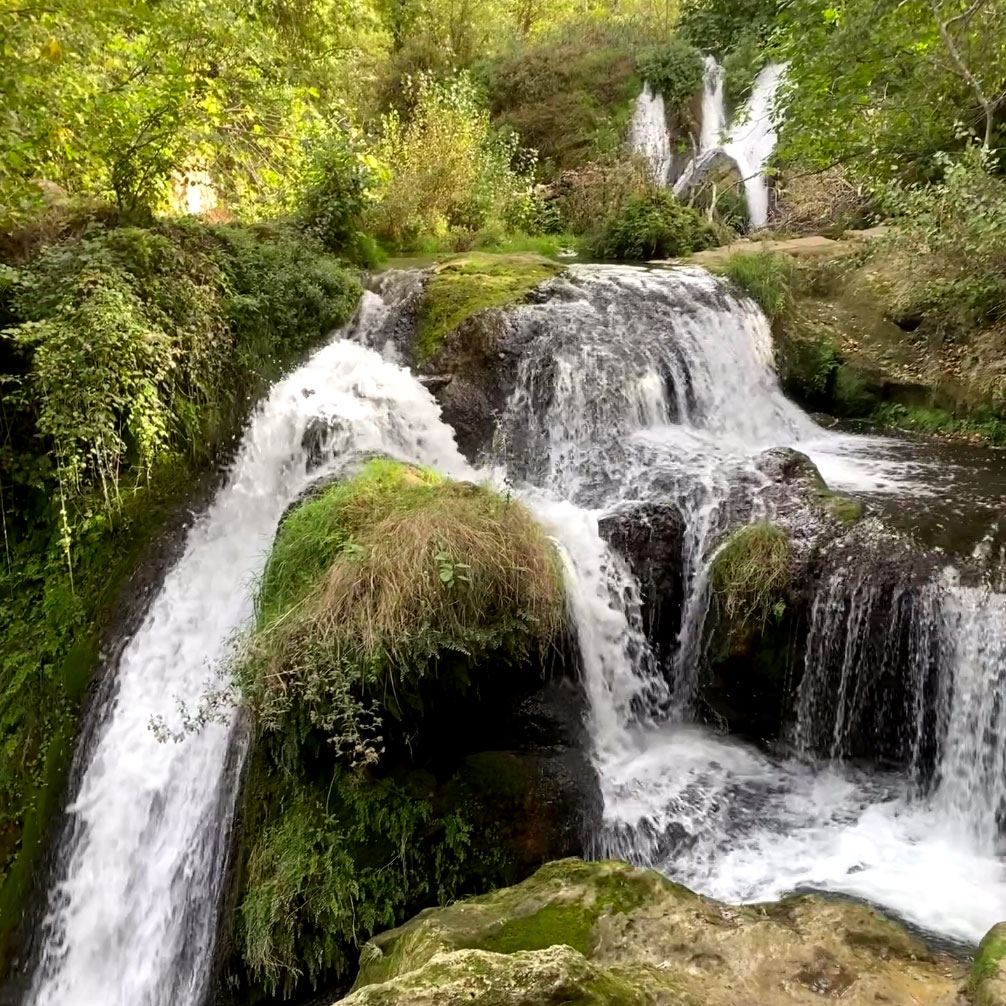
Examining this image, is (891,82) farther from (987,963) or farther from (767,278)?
(987,963)

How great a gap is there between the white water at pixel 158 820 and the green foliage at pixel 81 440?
14.1 inches

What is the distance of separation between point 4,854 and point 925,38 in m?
10.6

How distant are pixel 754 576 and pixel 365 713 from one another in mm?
2799

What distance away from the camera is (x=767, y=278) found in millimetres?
8625

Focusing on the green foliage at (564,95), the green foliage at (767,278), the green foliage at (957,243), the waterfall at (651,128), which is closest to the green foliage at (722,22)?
the green foliage at (564,95)

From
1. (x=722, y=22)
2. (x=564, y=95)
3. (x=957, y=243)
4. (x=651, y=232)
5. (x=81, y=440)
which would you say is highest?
(x=722, y=22)

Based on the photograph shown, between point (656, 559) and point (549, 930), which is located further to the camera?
point (656, 559)

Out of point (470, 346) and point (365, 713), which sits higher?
point (470, 346)

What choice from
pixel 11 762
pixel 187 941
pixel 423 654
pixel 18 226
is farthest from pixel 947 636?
pixel 18 226

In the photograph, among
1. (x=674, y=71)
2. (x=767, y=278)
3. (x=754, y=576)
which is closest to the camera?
(x=754, y=576)

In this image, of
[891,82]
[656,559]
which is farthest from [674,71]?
[656,559]

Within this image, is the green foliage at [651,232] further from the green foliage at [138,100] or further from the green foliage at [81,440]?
the green foliage at [81,440]

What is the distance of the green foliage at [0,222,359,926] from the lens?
491cm

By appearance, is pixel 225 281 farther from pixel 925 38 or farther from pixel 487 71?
pixel 487 71
